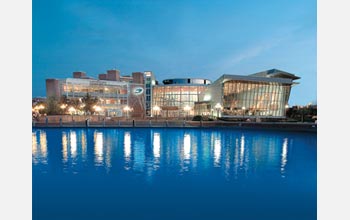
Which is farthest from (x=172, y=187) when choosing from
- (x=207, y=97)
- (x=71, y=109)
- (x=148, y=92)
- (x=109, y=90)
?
(x=148, y=92)

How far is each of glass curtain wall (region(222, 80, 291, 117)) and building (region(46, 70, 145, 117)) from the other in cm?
2402

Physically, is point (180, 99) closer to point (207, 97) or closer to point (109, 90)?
point (207, 97)

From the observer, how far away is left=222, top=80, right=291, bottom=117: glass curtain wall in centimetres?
4493

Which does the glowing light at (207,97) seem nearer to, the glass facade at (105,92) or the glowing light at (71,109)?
the glass facade at (105,92)

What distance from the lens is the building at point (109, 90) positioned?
51.7 meters

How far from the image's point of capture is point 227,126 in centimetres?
3128

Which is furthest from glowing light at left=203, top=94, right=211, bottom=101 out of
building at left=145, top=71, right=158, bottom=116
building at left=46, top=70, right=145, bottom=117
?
building at left=46, top=70, right=145, bottom=117

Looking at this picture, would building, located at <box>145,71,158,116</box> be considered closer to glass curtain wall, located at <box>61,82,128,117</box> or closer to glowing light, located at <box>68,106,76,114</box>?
glass curtain wall, located at <box>61,82,128,117</box>

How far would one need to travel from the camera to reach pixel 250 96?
Result: 4631 cm

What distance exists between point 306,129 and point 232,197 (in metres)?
23.6

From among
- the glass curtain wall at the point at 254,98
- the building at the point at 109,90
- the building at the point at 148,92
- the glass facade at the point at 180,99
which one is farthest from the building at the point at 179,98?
the glass curtain wall at the point at 254,98

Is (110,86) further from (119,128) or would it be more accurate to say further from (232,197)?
(232,197)

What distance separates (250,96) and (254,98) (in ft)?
3.72
